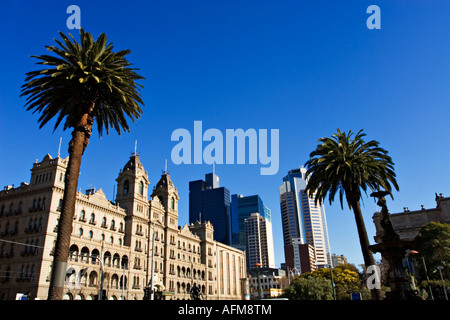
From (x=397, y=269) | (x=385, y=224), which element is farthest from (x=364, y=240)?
(x=397, y=269)

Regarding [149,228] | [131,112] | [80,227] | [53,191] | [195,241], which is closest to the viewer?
[131,112]

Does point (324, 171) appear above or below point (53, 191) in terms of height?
below

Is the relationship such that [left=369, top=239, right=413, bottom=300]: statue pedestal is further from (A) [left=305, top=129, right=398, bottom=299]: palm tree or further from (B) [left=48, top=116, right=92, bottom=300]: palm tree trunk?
(B) [left=48, top=116, right=92, bottom=300]: palm tree trunk

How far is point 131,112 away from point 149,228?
58888mm

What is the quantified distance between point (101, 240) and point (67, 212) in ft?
160

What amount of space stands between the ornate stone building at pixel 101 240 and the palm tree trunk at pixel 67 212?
16.1 metres

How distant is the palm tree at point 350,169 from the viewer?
34625 mm

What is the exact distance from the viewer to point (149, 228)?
283ft

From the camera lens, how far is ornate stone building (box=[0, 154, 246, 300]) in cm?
5822

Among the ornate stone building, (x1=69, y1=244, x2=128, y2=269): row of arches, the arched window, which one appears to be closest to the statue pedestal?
the ornate stone building

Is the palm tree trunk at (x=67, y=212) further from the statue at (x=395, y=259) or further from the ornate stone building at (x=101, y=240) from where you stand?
the statue at (x=395, y=259)

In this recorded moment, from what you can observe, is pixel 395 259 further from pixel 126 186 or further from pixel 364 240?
pixel 126 186
